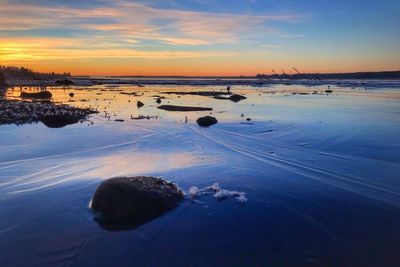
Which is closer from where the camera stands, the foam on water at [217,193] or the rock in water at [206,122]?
the foam on water at [217,193]

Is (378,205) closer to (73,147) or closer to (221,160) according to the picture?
(221,160)

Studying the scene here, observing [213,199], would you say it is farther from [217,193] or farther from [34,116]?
[34,116]

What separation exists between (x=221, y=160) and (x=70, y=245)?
805 cm

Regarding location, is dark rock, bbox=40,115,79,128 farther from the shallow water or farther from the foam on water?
the foam on water

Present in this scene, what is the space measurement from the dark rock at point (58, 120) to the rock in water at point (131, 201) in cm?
1527

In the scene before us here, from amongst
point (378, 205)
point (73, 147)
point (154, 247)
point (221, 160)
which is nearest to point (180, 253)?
point (154, 247)

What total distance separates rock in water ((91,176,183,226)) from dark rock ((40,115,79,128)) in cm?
1527

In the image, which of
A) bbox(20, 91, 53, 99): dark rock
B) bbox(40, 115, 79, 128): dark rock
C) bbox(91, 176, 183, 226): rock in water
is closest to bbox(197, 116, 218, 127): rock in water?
bbox(40, 115, 79, 128): dark rock

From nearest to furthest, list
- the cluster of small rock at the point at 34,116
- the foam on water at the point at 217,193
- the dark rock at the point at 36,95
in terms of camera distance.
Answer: the foam on water at the point at 217,193 < the cluster of small rock at the point at 34,116 < the dark rock at the point at 36,95

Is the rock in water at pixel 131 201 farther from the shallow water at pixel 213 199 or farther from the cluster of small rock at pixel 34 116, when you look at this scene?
the cluster of small rock at pixel 34 116

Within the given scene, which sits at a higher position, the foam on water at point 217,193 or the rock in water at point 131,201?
the rock in water at point 131,201

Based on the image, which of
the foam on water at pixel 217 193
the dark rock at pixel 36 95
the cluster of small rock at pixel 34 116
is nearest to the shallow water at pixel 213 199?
the foam on water at pixel 217 193

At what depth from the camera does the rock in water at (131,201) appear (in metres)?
9.09

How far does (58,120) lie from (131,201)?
17.1 metres
